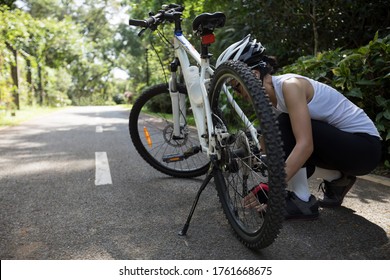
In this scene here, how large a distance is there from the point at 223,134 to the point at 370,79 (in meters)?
2.04

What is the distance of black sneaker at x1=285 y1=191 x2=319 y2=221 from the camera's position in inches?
90.0

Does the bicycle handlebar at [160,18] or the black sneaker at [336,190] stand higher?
the bicycle handlebar at [160,18]

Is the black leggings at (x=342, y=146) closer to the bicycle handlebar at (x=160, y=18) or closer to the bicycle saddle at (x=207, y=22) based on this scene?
the bicycle saddle at (x=207, y=22)

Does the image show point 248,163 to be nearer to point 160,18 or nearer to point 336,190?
point 336,190

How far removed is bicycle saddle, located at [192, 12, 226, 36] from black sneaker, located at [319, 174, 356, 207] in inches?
53.0

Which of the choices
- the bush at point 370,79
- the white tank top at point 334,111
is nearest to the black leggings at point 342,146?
the white tank top at point 334,111

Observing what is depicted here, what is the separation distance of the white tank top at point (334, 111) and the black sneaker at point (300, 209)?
20.2 inches

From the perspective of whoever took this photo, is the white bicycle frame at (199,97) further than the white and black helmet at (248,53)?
Yes

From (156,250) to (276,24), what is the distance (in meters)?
5.13

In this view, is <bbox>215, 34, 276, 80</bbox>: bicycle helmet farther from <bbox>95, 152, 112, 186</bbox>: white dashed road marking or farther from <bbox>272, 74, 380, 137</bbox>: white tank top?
<bbox>95, 152, 112, 186</bbox>: white dashed road marking

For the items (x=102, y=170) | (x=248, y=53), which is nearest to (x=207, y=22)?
(x=248, y=53)

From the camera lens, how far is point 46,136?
675 cm

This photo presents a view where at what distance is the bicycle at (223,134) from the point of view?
1670 millimetres

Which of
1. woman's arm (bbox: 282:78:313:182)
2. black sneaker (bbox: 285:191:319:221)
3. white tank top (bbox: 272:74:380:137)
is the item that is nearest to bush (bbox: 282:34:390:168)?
white tank top (bbox: 272:74:380:137)
